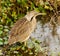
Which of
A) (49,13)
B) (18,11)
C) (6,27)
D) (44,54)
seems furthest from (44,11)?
(44,54)

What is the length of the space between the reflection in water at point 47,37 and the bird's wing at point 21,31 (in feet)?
1.64

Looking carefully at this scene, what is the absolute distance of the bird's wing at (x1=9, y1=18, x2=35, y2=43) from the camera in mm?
5008

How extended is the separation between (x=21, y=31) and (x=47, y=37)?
77 cm

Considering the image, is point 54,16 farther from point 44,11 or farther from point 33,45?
point 33,45

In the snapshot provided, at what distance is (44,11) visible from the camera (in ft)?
21.1

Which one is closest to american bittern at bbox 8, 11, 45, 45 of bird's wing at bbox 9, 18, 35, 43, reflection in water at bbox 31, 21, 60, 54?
bird's wing at bbox 9, 18, 35, 43

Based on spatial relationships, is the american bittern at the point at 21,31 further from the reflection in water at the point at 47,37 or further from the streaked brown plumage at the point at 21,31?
the reflection in water at the point at 47,37

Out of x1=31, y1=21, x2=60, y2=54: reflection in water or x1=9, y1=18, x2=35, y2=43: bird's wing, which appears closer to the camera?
x1=9, y1=18, x2=35, y2=43: bird's wing

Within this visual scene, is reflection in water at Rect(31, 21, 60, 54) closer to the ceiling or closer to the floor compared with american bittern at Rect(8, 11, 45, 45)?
closer to the floor

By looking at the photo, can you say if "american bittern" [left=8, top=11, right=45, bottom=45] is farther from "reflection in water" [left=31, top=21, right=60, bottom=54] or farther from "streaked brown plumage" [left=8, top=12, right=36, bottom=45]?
"reflection in water" [left=31, top=21, right=60, bottom=54]

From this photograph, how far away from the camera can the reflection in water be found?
5.40 metres

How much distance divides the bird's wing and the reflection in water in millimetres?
500

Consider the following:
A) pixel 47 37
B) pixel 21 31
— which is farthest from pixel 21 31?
pixel 47 37

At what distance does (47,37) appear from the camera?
18.6ft
